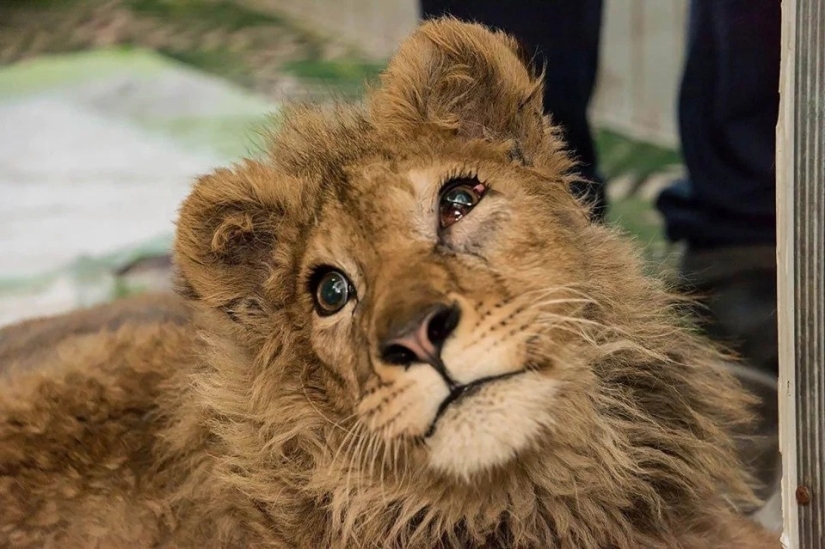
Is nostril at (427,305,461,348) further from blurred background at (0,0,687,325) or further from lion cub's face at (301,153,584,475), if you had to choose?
blurred background at (0,0,687,325)

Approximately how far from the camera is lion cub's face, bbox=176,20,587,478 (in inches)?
37.6

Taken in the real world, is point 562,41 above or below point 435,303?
above

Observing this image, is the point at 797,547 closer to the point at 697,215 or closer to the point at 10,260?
the point at 697,215

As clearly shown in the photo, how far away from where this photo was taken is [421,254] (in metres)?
1.05

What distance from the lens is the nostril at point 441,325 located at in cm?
93

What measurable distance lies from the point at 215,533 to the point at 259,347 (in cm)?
27

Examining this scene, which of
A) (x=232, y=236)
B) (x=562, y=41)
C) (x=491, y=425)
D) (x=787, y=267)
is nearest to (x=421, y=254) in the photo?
(x=491, y=425)

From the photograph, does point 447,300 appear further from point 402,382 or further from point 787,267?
point 787,267

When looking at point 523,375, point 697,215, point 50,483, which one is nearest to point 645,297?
point 523,375

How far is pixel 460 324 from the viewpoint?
0.94 metres

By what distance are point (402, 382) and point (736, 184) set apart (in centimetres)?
146

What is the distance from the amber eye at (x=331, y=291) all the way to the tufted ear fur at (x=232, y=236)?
0.11 metres

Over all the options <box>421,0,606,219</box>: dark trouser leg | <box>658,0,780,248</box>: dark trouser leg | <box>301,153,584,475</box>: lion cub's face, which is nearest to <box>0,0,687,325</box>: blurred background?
<box>658,0,780,248</box>: dark trouser leg

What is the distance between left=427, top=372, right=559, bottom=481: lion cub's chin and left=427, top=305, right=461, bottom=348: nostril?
0.24 feet
